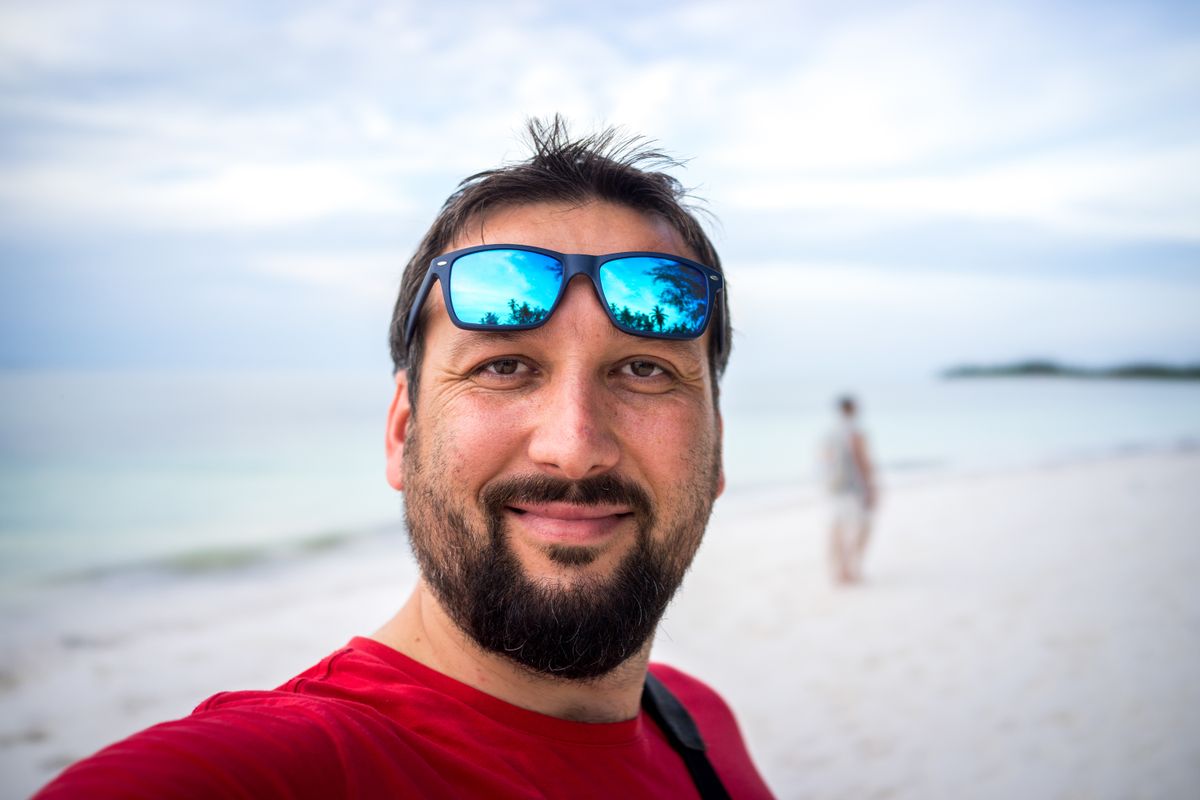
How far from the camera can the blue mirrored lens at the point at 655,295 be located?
5.54ft

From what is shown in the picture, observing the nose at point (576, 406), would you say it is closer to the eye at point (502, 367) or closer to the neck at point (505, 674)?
the eye at point (502, 367)

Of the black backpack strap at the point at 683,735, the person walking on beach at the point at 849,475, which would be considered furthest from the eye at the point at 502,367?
the person walking on beach at the point at 849,475

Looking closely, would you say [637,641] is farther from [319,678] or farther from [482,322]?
[482,322]

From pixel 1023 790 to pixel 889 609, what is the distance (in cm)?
409

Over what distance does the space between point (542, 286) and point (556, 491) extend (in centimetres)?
46

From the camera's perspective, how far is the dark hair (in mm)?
1807

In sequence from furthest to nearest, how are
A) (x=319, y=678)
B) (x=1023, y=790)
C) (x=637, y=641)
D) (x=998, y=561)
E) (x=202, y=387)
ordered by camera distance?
1. (x=202, y=387)
2. (x=998, y=561)
3. (x=1023, y=790)
4. (x=637, y=641)
5. (x=319, y=678)

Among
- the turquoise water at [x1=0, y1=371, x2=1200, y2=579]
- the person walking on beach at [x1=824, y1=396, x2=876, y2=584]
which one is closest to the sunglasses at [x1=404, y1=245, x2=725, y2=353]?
the person walking on beach at [x1=824, y1=396, x2=876, y2=584]

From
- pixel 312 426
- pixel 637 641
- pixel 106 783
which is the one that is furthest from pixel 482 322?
pixel 312 426

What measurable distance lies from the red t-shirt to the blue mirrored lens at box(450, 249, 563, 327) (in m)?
0.75

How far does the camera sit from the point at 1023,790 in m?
5.32

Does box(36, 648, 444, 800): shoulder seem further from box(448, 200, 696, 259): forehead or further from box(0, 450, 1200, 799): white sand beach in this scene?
box(0, 450, 1200, 799): white sand beach

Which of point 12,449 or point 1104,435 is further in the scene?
point 1104,435

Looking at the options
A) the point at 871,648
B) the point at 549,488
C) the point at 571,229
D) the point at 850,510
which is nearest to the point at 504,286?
the point at 571,229
